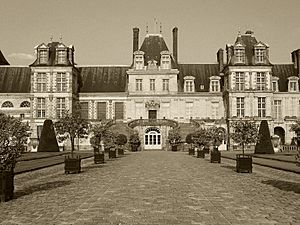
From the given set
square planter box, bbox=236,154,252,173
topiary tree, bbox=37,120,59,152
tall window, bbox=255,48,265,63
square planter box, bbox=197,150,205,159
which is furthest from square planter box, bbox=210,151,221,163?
tall window, bbox=255,48,265,63

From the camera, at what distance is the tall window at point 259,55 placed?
147ft

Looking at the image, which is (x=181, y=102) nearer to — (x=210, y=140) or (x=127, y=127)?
(x=127, y=127)

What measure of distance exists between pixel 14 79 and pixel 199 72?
850 inches

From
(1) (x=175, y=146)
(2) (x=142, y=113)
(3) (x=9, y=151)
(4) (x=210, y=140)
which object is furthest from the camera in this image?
(2) (x=142, y=113)

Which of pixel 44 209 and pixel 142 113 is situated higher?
pixel 142 113

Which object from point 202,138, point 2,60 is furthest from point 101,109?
point 202,138

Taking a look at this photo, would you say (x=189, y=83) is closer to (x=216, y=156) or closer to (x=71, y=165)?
(x=216, y=156)

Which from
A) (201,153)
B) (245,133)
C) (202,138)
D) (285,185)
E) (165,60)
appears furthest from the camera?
Answer: (165,60)

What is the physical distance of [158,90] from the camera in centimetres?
4688

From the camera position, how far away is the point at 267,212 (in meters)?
7.85

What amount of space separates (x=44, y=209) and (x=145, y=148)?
114ft

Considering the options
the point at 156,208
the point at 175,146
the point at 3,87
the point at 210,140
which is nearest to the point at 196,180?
the point at 156,208

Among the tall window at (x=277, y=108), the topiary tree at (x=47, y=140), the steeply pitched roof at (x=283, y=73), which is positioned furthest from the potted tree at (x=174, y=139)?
the steeply pitched roof at (x=283, y=73)

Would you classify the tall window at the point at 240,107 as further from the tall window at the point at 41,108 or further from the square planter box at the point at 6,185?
the square planter box at the point at 6,185
